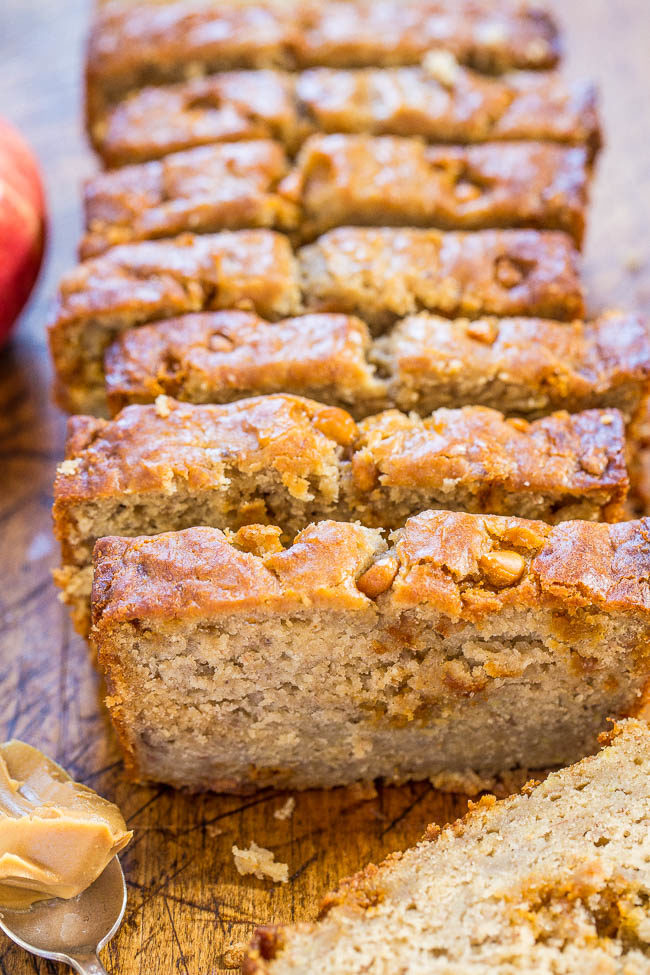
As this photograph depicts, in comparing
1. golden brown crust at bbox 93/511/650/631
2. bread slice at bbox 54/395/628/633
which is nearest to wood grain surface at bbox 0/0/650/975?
bread slice at bbox 54/395/628/633

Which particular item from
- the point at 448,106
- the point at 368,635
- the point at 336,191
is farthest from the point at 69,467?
the point at 448,106

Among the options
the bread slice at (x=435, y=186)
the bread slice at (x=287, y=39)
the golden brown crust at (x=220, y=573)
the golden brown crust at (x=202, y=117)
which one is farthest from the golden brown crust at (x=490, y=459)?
the bread slice at (x=287, y=39)

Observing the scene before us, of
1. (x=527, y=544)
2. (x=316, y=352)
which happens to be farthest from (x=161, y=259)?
(x=527, y=544)

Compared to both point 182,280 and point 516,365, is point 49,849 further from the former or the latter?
point 516,365

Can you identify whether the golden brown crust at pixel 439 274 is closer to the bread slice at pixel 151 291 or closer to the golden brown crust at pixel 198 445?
the bread slice at pixel 151 291

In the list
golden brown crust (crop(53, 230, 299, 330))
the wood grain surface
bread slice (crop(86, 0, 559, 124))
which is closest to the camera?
the wood grain surface

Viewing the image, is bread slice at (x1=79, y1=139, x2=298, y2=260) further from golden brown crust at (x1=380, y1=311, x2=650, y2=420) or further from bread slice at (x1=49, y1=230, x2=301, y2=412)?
golden brown crust at (x1=380, y1=311, x2=650, y2=420)
